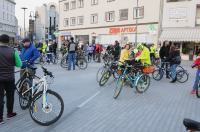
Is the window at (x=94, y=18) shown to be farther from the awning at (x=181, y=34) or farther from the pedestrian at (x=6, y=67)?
the pedestrian at (x=6, y=67)

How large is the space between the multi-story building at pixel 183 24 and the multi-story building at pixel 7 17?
5907cm

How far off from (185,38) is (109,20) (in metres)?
13.5

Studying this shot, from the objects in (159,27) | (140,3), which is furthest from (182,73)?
(140,3)

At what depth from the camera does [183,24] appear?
109 ft

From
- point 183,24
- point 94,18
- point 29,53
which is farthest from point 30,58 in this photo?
point 94,18

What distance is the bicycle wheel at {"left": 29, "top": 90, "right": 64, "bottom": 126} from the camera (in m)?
6.33


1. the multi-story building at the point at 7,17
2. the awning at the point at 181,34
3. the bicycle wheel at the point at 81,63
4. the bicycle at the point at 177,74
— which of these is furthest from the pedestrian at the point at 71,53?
the multi-story building at the point at 7,17

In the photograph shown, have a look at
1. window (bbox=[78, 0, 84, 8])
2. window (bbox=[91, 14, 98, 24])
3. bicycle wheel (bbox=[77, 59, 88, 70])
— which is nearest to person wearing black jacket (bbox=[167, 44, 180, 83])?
bicycle wheel (bbox=[77, 59, 88, 70])

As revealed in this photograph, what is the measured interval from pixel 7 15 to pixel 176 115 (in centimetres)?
8935

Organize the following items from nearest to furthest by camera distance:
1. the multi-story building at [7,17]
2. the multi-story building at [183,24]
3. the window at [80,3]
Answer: the multi-story building at [183,24] → the window at [80,3] → the multi-story building at [7,17]

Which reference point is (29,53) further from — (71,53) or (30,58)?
(71,53)

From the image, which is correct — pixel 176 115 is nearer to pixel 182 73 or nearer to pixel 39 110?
pixel 39 110

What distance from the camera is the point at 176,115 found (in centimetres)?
749

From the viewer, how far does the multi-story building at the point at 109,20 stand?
36306 mm
